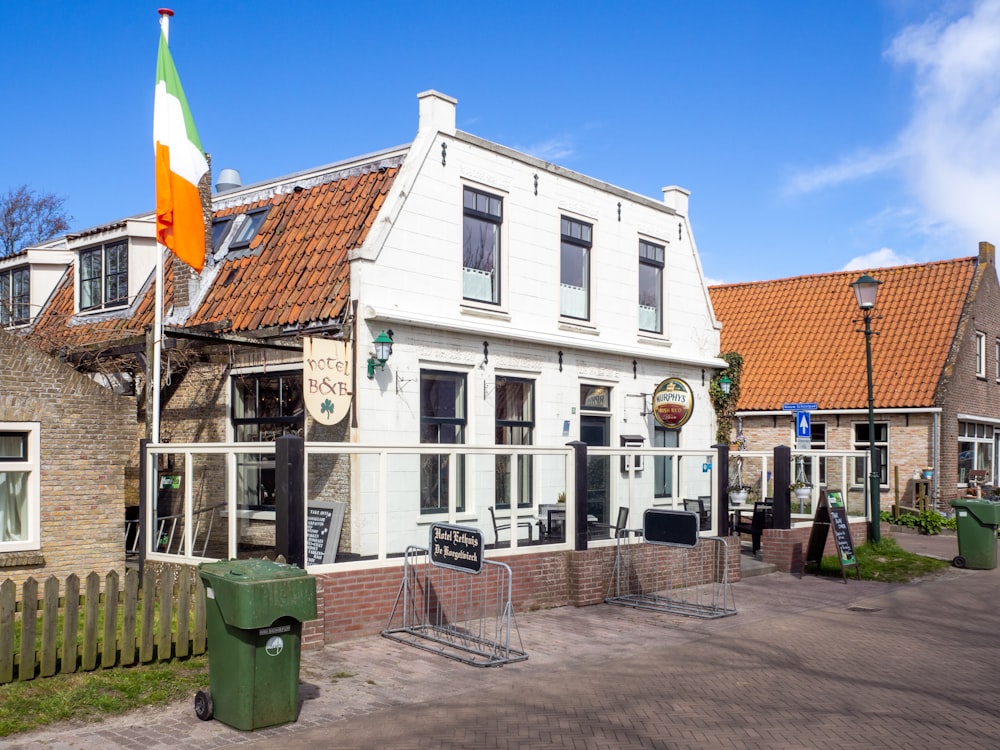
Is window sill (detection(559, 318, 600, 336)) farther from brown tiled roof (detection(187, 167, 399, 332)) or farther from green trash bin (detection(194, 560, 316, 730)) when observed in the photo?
green trash bin (detection(194, 560, 316, 730))

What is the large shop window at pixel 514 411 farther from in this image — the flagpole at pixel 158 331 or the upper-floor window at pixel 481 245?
the flagpole at pixel 158 331

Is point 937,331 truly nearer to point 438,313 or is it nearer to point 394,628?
point 438,313

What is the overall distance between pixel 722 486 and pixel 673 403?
11.8 ft

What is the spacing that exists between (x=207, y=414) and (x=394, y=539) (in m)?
5.96

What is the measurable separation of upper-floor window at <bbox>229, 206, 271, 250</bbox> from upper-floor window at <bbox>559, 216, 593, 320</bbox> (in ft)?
16.6

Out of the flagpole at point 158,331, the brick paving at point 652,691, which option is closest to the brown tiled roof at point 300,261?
the flagpole at point 158,331

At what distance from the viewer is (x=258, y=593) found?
23.5 feet

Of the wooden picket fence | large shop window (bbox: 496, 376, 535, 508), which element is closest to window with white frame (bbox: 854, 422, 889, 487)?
large shop window (bbox: 496, 376, 535, 508)

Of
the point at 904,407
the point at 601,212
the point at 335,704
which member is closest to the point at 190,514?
the point at 335,704

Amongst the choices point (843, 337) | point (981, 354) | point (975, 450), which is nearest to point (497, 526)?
point (843, 337)

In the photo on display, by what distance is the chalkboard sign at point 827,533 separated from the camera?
15.6m

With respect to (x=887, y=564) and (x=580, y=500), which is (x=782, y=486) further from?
(x=580, y=500)

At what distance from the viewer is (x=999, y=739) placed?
7242 millimetres

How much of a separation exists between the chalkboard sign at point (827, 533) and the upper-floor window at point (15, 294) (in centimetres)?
1514
